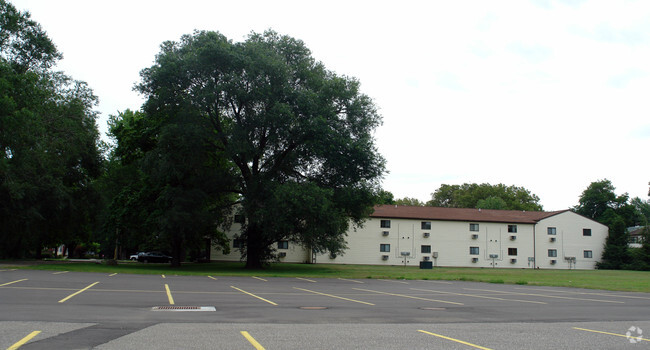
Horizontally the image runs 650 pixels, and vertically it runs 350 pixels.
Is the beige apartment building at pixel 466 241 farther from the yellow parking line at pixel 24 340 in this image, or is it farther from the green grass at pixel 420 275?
the yellow parking line at pixel 24 340

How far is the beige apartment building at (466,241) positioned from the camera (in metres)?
60.8

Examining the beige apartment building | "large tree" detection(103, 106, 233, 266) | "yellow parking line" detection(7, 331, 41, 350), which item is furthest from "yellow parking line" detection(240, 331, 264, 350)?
the beige apartment building

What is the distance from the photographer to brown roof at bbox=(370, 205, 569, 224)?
204 feet

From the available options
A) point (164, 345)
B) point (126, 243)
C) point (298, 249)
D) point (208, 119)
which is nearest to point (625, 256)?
point (298, 249)

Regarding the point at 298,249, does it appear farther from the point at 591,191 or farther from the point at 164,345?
the point at 591,191

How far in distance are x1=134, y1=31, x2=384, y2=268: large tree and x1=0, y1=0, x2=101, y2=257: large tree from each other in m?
7.42

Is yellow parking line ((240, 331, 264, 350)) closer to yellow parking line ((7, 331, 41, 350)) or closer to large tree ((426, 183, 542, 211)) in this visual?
yellow parking line ((7, 331, 41, 350))

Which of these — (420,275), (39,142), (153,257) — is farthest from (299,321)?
(153,257)

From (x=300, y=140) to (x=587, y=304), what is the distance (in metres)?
24.4

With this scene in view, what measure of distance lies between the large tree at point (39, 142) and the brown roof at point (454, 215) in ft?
108

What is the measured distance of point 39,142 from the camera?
113 feet

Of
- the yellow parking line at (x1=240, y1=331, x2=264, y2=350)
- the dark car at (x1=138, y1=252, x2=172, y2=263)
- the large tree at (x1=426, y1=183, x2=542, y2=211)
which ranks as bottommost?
the dark car at (x1=138, y1=252, x2=172, y2=263)

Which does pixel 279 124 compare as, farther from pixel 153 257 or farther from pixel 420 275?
pixel 153 257

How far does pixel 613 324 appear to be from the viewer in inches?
442
